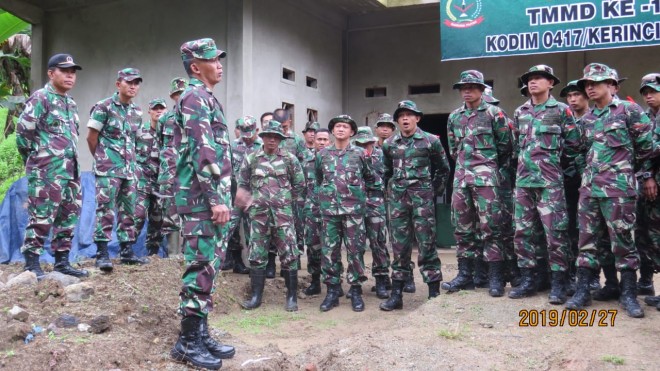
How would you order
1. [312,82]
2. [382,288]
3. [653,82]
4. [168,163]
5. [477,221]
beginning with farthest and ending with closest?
[312,82] < [168,163] < [382,288] < [477,221] < [653,82]

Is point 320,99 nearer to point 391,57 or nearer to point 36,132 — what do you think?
point 391,57

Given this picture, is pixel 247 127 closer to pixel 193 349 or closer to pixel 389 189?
pixel 389 189

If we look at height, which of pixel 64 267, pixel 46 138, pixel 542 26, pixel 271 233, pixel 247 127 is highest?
pixel 542 26

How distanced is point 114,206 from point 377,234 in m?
3.03

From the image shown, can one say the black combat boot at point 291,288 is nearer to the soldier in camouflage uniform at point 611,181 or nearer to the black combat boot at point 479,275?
the black combat boot at point 479,275

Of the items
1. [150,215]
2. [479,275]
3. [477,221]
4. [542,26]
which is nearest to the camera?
[477,221]

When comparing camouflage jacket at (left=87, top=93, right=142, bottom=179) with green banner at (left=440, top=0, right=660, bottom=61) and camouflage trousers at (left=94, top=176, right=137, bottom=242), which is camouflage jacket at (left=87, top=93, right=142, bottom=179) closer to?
camouflage trousers at (left=94, top=176, right=137, bottom=242)

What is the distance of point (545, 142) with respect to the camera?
5.44m

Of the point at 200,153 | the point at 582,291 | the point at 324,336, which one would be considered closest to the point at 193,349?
the point at 200,153

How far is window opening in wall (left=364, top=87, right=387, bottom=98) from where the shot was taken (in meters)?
11.8

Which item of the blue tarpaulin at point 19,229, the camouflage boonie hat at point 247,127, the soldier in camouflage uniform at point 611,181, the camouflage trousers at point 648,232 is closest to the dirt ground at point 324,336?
the soldier in camouflage uniform at point 611,181

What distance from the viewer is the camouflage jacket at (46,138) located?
221 inches

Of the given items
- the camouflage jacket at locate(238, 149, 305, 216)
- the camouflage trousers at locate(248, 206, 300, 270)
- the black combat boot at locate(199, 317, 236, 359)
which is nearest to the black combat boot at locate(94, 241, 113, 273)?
the camouflage trousers at locate(248, 206, 300, 270)

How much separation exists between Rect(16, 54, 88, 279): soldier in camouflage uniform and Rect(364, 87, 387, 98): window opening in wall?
6883mm
